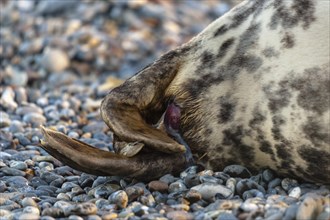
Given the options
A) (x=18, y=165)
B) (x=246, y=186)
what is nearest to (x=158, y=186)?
(x=246, y=186)

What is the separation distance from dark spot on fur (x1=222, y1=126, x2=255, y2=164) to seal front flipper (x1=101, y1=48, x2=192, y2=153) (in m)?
0.21

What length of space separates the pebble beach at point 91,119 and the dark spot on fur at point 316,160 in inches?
2.6

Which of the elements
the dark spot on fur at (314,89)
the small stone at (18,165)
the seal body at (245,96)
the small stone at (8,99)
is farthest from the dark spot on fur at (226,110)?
the small stone at (8,99)

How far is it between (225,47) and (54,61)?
118 inches

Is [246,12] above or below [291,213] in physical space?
above

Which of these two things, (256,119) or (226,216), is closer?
(226,216)

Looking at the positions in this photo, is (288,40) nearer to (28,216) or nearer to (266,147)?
(266,147)

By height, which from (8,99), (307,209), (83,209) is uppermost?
(8,99)

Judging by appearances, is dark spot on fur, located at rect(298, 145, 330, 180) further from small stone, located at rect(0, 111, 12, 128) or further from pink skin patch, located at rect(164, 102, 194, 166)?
small stone, located at rect(0, 111, 12, 128)

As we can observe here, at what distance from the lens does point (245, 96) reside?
345 centimetres

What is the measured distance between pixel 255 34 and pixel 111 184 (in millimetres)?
926

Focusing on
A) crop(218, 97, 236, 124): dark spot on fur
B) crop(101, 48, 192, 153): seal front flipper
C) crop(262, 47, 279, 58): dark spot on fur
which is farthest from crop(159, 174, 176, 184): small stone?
crop(262, 47, 279, 58): dark spot on fur

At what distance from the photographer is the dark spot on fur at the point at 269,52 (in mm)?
3409

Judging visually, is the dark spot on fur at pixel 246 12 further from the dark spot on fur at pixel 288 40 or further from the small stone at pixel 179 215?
the small stone at pixel 179 215
